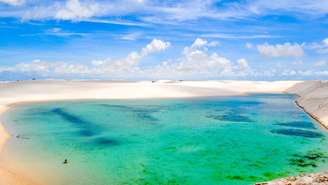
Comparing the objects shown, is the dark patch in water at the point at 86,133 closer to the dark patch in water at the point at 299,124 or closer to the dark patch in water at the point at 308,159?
the dark patch in water at the point at 308,159

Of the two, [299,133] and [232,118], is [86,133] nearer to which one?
[232,118]

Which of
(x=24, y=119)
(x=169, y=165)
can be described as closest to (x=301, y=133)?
(x=169, y=165)

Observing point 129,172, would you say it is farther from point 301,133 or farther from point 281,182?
point 301,133

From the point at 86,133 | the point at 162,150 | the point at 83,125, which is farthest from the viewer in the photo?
the point at 83,125

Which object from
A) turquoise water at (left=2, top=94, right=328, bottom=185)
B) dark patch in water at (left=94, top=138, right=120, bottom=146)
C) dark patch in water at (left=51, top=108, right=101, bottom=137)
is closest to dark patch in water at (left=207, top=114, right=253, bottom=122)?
turquoise water at (left=2, top=94, right=328, bottom=185)

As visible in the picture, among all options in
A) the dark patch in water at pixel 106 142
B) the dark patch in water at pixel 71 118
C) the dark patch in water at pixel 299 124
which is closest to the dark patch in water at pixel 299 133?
the dark patch in water at pixel 299 124

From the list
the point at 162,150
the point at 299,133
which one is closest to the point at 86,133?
the point at 162,150

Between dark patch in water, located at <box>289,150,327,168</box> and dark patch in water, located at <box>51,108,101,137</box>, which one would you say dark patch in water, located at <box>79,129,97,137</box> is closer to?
dark patch in water, located at <box>51,108,101,137</box>

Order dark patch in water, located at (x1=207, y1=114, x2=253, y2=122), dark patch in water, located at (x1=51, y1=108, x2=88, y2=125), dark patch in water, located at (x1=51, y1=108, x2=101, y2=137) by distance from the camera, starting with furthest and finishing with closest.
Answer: dark patch in water, located at (x1=207, y1=114, x2=253, y2=122) < dark patch in water, located at (x1=51, y1=108, x2=88, y2=125) < dark patch in water, located at (x1=51, y1=108, x2=101, y2=137)
